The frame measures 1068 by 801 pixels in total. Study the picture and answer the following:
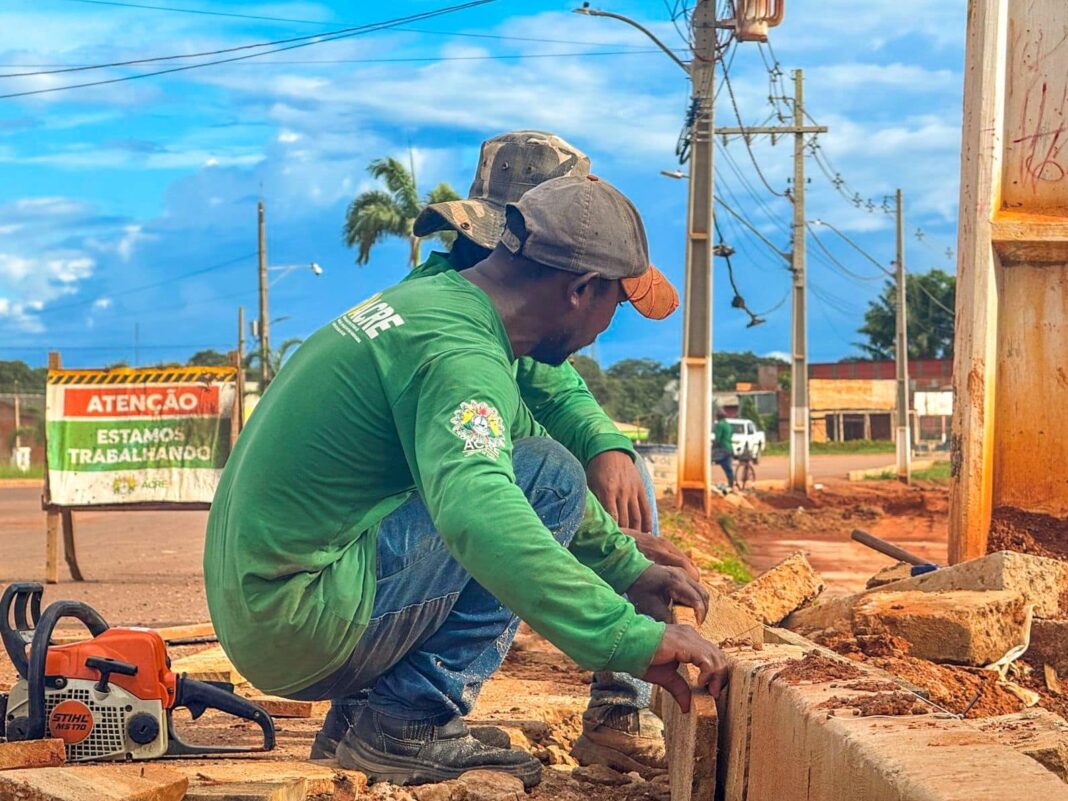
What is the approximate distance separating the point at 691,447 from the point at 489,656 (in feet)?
50.7

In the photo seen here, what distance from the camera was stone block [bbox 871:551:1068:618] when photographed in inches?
193

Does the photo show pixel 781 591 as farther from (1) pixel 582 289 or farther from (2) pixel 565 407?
(1) pixel 582 289

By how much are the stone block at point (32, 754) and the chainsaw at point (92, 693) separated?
147mm

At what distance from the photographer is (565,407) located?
4477mm

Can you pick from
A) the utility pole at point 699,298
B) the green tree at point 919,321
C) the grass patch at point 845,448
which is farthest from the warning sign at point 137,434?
the green tree at point 919,321

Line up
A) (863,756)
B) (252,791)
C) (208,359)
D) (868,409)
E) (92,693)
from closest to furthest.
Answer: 1. (863,756)
2. (252,791)
3. (92,693)
4. (208,359)
5. (868,409)

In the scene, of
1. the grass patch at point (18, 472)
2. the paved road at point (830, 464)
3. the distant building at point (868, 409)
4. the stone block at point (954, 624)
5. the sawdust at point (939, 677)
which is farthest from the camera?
the distant building at point (868, 409)

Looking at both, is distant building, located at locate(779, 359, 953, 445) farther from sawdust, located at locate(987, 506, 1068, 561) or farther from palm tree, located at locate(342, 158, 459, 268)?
sawdust, located at locate(987, 506, 1068, 561)

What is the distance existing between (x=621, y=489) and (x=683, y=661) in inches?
52.1

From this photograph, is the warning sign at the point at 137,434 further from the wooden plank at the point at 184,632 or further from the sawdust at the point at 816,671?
the sawdust at the point at 816,671

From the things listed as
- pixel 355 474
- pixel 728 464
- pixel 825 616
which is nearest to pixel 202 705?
pixel 355 474

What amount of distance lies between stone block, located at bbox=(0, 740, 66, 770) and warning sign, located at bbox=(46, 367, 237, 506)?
22.7ft

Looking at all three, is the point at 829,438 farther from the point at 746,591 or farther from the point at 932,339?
the point at 746,591

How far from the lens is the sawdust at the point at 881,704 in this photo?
257cm
